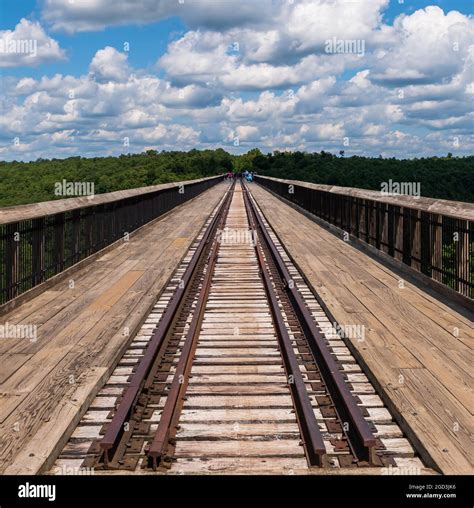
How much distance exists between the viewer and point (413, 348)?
7617 millimetres

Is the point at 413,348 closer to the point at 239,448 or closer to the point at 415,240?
the point at 239,448

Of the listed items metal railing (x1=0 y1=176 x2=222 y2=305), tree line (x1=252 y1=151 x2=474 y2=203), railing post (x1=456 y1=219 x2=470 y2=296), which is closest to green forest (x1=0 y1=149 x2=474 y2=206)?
tree line (x1=252 y1=151 x2=474 y2=203)

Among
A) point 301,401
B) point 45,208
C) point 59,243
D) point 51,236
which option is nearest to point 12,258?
point 45,208

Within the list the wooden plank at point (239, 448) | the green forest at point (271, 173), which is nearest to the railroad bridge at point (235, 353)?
the wooden plank at point (239, 448)

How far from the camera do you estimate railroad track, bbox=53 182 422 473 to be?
4.85m

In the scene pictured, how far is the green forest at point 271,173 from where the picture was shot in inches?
4405

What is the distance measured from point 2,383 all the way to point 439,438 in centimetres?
416

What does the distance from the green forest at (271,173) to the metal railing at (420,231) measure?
7682 cm

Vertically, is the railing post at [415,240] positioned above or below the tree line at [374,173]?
below

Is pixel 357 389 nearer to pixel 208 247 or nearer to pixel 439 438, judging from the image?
pixel 439 438

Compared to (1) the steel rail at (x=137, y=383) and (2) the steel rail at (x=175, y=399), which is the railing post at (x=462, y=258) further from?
(1) the steel rail at (x=137, y=383)

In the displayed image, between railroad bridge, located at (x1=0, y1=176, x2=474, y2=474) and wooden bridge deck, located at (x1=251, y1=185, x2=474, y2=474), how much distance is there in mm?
24

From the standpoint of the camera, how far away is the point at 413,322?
890 centimetres
